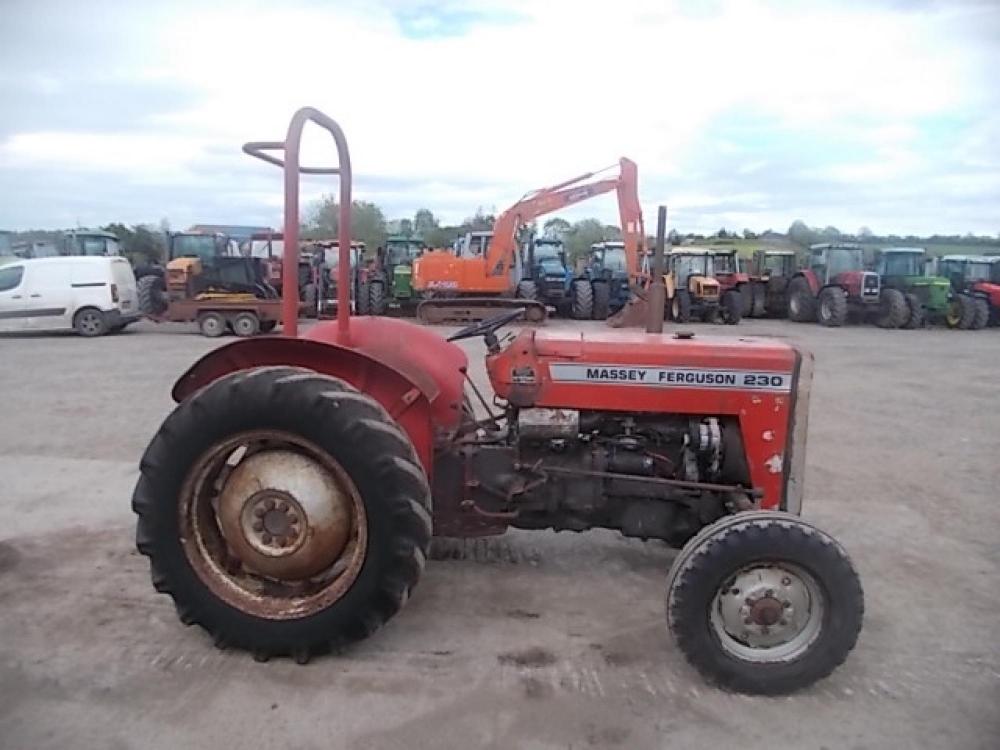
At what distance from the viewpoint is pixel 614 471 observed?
13.5 feet

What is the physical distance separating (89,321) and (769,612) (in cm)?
1578

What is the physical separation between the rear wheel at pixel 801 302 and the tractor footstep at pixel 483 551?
19.1 meters

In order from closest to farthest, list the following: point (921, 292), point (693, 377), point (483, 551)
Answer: point (693, 377) < point (483, 551) < point (921, 292)

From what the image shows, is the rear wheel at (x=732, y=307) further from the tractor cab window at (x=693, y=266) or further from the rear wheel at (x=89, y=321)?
the rear wheel at (x=89, y=321)

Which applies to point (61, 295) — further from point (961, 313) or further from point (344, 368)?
point (961, 313)

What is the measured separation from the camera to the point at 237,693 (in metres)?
3.32

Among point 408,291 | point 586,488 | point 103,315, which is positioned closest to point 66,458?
point 586,488

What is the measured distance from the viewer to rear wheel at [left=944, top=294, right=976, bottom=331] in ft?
71.5

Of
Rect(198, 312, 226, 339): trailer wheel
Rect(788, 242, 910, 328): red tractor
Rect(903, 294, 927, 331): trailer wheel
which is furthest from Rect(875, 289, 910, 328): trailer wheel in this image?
Rect(198, 312, 226, 339): trailer wheel

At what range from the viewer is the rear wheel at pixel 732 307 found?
2147cm

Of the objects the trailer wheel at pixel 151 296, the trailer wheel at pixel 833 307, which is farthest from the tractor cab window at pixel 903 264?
the trailer wheel at pixel 151 296

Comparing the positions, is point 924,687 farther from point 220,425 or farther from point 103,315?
point 103,315

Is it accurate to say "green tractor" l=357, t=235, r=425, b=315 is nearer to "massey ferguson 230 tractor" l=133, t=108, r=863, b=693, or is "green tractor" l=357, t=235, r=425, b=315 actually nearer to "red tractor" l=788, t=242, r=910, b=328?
"red tractor" l=788, t=242, r=910, b=328

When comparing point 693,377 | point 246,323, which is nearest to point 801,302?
point 246,323
